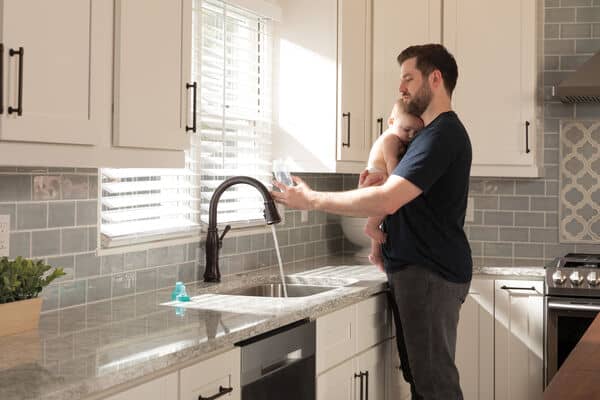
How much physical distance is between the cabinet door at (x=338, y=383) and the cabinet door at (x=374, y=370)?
0.18 ft

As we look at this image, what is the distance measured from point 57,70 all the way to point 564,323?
281 cm

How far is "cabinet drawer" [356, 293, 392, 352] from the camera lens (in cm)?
353

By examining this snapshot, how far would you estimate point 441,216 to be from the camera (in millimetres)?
3416

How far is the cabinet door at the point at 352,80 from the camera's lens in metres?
4.21

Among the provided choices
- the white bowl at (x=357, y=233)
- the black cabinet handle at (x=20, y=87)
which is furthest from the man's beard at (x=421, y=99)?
the black cabinet handle at (x=20, y=87)

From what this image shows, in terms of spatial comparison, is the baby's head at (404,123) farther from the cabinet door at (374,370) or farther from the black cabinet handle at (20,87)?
the black cabinet handle at (20,87)

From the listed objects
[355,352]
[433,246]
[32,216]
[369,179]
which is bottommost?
[355,352]

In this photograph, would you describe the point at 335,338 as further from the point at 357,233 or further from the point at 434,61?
the point at 357,233

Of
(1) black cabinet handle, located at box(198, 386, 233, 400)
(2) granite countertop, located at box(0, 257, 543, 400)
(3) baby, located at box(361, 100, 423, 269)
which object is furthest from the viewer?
(3) baby, located at box(361, 100, 423, 269)

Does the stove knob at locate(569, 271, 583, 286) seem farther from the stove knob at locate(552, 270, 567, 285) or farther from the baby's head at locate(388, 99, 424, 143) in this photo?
the baby's head at locate(388, 99, 424, 143)

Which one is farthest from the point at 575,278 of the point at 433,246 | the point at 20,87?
the point at 20,87

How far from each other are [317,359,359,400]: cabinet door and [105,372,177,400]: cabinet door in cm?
102

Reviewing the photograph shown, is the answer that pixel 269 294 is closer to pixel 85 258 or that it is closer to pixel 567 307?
pixel 85 258

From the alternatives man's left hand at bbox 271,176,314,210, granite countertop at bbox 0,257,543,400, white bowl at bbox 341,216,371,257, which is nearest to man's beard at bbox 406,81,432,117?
man's left hand at bbox 271,176,314,210
